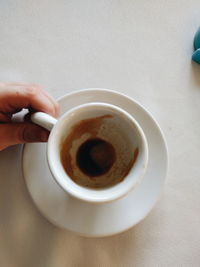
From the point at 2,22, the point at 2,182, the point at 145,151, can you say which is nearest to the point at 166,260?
the point at 145,151

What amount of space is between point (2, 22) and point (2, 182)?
0.45 meters

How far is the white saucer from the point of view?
24.0 inches

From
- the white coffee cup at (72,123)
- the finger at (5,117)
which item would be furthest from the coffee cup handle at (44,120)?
the finger at (5,117)

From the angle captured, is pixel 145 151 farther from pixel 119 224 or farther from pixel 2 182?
pixel 2 182

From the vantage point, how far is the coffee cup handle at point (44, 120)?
563 mm

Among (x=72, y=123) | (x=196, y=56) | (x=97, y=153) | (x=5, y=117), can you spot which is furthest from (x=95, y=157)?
(x=196, y=56)

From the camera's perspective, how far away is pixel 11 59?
0.75 metres

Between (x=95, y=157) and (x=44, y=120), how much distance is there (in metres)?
0.22

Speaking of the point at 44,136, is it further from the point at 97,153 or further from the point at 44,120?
the point at 97,153

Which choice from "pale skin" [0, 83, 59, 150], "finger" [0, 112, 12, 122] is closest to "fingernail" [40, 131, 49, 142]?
"pale skin" [0, 83, 59, 150]

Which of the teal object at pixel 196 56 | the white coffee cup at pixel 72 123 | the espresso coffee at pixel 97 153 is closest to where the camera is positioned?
the white coffee cup at pixel 72 123

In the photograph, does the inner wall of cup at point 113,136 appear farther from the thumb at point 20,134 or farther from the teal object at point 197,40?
the teal object at point 197,40

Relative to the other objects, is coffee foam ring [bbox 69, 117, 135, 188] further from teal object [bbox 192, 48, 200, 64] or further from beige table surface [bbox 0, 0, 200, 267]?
teal object [bbox 192, 48, 200, 64]

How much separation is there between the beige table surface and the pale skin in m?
0.07
